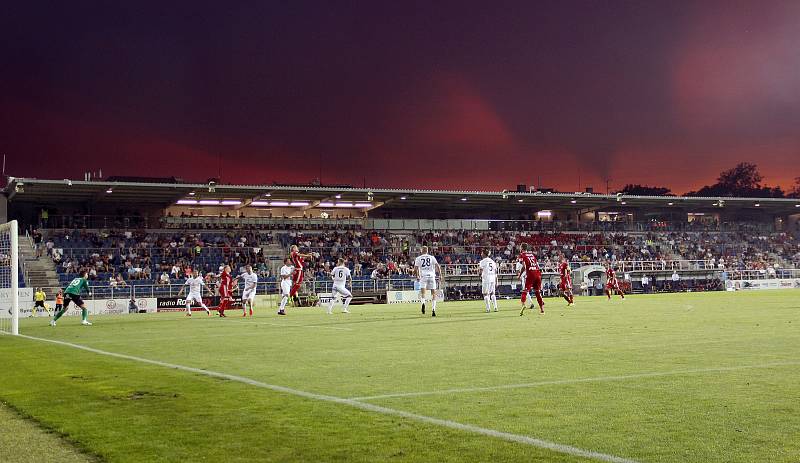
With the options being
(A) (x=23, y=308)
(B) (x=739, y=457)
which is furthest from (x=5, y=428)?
(A) (x=23, y=308)

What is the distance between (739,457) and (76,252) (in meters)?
53.4

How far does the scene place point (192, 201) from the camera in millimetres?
62594

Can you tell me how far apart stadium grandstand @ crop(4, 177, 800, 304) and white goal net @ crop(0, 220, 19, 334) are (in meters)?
12.2

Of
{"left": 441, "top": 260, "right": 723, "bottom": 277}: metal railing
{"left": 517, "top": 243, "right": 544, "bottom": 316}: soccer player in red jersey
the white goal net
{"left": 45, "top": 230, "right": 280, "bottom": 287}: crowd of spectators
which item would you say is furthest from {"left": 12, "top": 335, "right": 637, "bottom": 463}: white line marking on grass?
{"left": 441, "top": 260, "right": 723, "bottom": 277}: metal railing

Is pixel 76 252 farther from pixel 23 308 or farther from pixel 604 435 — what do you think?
pixel 604 435

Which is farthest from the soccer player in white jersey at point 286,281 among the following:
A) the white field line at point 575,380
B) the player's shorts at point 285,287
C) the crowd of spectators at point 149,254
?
the white field line at point 575,380

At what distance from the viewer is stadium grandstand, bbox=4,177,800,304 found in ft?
172

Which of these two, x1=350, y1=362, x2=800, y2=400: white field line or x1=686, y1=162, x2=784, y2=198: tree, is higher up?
x1=686, y1=162, x2=784, y2=198: tree

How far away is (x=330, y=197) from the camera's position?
63.8 meters

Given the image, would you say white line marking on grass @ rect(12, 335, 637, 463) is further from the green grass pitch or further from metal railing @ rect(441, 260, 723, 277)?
metal railing @ rect(441, 260, 723, 277)

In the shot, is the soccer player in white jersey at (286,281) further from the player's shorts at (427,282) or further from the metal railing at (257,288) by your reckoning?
the metal railing at (257,288)

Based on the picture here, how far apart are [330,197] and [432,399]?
56171 mm

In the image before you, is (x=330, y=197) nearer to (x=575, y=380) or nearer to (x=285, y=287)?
(x=285, y=287)

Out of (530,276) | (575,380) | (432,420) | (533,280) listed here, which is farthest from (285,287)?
(432,420)
